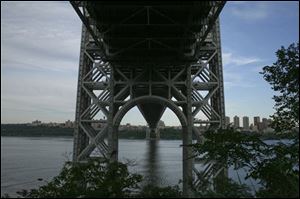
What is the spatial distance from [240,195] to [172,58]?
20708 mm

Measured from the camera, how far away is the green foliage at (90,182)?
10641mm

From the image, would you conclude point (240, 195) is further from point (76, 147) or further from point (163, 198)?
point (76, 147)

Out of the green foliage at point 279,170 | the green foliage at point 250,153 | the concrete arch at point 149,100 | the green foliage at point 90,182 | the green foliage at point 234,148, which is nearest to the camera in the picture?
the green foliage at point 90,182

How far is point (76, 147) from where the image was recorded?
3173cm

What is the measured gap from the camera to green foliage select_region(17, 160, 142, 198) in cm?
1064

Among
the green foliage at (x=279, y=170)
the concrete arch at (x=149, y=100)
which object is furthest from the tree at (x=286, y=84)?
the concrete arch at (x=149, y=100)

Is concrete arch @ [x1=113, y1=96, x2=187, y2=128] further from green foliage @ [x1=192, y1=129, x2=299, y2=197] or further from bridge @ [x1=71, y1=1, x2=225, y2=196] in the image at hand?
green foliage @ [x1=192, y1=129, x2=299, y2=197]

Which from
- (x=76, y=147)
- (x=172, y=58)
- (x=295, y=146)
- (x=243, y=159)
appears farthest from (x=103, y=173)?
(x=76, y=147)

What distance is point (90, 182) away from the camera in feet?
40.9

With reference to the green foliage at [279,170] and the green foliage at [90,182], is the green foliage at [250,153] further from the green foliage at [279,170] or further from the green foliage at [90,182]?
the green foliage at [90,182]

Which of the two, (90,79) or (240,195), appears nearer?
(240,195)

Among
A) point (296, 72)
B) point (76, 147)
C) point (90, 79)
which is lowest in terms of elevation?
point (76, 147)

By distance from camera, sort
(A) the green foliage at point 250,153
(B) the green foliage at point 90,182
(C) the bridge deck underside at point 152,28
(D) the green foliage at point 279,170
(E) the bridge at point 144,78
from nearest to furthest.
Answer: (B) the green foliage at point 90,182 < (D) the green foliage at point 279,170 < (A) the green foliage at point 250,153 < (C) the bridge deck underside at point 152,28 < (E) the bridge at point 144,78

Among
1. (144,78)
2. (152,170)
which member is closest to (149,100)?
(144,78)
